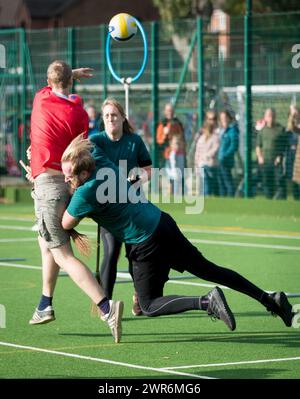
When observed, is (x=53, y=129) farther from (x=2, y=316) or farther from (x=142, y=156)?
(x=2, y=316)

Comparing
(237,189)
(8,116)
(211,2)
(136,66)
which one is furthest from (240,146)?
(211,2)

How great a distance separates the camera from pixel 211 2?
45.7 meters

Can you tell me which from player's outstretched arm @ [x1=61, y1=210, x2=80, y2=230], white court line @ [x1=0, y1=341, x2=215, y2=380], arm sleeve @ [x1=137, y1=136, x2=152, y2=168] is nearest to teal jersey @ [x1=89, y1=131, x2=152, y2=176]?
arm sleeve @ [x1=137, y1=136, x2=152, y2=168]

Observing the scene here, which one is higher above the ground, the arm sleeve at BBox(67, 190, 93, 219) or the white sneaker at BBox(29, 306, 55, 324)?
the arm sleeve at BBox(67, 190, 93, 219)

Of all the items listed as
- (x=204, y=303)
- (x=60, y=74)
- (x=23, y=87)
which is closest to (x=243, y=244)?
(x=60, y=74)

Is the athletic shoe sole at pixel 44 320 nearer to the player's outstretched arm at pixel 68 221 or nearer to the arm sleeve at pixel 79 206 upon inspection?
the player's outstretched arm at pixel 68 221

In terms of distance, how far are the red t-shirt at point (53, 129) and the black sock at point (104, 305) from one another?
137cm

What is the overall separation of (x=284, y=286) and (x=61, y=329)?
328cm

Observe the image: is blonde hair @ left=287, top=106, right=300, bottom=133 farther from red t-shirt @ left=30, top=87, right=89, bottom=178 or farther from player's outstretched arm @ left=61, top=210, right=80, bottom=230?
player's outstretched arm @ left=61, top=210, right=80, bottom=230

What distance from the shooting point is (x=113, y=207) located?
30.4ft

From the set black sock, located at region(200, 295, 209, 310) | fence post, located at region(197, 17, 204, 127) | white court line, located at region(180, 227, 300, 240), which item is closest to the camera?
black sock, located at region(200, 295, 209, 310)

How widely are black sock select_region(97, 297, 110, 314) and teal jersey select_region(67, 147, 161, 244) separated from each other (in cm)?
51

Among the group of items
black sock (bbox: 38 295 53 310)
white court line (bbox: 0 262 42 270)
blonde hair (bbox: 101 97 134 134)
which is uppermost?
blonde hair (bbox: 101 97 134 134)

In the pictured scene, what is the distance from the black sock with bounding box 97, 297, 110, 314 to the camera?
9375 mm
